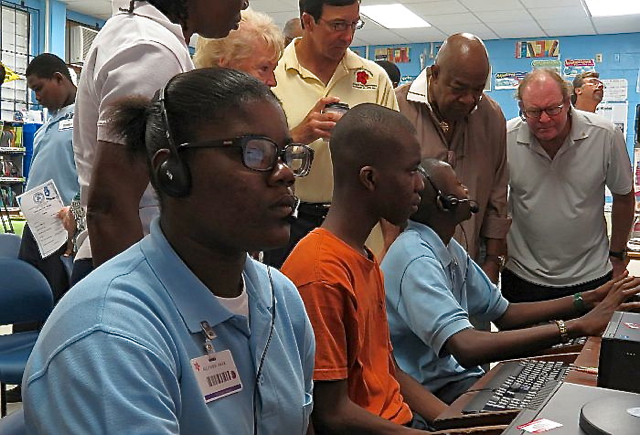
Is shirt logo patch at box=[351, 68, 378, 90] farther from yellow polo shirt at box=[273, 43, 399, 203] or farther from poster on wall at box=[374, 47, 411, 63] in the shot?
poster on wall at box=[374, 47, 411, 63]

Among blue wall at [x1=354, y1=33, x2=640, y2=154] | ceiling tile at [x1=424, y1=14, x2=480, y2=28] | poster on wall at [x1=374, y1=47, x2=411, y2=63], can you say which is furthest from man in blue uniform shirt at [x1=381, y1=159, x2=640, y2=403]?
poster on wall at [x1=374, y1=47, x2=411, y2=63]

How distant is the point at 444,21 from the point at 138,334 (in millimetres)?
8744

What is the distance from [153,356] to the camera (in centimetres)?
82

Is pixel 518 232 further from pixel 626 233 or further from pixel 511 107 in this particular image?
pixel 511 107

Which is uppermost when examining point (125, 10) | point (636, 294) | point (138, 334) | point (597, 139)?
point (125, 10)

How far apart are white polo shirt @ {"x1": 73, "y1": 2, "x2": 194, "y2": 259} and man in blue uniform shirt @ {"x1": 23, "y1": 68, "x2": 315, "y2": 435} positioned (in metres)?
0.30

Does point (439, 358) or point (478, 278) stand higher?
point (478, 278)

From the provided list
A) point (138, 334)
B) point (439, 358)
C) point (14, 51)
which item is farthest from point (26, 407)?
point (14, 51)

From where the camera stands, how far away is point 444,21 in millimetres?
8992

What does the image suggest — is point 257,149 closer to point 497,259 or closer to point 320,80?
point 320,80

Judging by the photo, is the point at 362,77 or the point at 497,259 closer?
the point at 362,77

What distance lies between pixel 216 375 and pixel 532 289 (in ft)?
6.98

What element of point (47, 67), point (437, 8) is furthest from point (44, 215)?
point (437, 8)

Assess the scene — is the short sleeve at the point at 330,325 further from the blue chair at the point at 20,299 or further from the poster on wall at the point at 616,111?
the poster on wall at the point at 616,111
